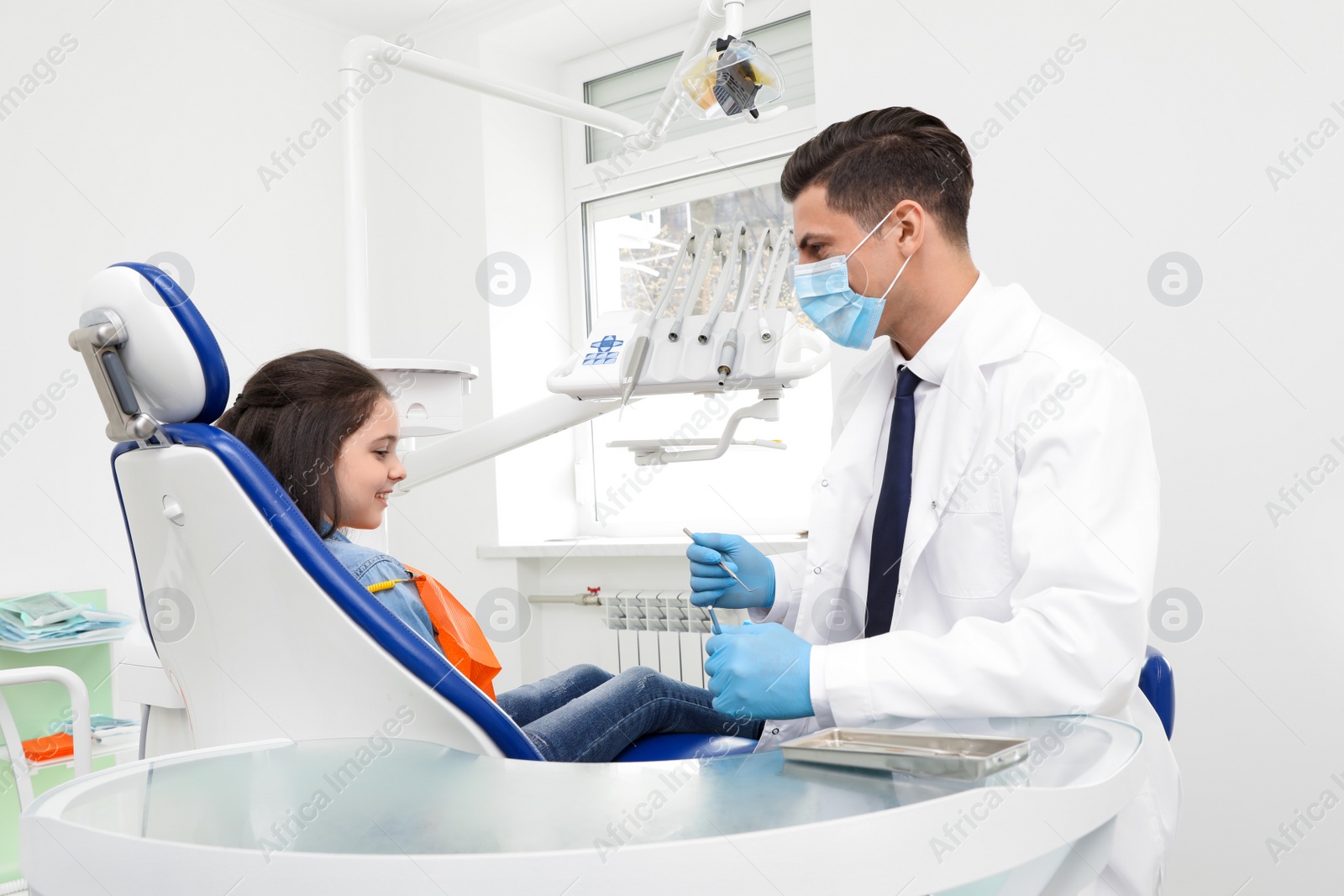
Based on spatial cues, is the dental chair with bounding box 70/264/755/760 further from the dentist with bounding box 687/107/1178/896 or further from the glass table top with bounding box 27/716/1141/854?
the dentist with bounding box 687/107/1178/896

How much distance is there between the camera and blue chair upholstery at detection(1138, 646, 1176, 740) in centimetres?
124

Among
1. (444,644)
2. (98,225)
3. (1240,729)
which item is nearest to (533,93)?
(444,644)

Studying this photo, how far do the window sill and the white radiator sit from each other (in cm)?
15

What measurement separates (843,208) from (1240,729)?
1.43m

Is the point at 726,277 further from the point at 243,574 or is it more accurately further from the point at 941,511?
the point at 243,574

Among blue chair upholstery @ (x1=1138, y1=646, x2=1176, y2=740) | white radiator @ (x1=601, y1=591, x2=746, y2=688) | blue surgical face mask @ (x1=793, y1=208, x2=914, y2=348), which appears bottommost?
white radiator @ (x1=601, y1=591, x2=746, y2=688)

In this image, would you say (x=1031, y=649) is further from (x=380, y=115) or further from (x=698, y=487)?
(x=380, y=115)

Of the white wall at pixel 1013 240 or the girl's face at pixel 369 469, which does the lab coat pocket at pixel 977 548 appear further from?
the white wall at pixel 1013 240

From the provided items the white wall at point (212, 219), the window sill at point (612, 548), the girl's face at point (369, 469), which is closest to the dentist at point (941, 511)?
Answer: the girl's face at point (369, 469)

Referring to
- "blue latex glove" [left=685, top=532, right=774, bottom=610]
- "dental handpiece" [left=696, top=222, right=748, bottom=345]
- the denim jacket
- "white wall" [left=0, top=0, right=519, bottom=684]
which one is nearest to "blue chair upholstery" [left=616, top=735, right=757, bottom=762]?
"blue latex glove" [left=685, top=532, right=774, bottom=610]

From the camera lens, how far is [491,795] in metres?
0.85

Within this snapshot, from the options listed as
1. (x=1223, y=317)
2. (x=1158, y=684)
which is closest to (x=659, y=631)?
(x=1223, y=317)

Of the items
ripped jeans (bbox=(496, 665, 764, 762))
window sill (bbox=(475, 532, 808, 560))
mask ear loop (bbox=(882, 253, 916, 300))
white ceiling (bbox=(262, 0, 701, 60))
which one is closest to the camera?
ripped jeans (bbox=(496, 665, 764, 762))

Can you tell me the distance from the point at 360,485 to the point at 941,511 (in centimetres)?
89
